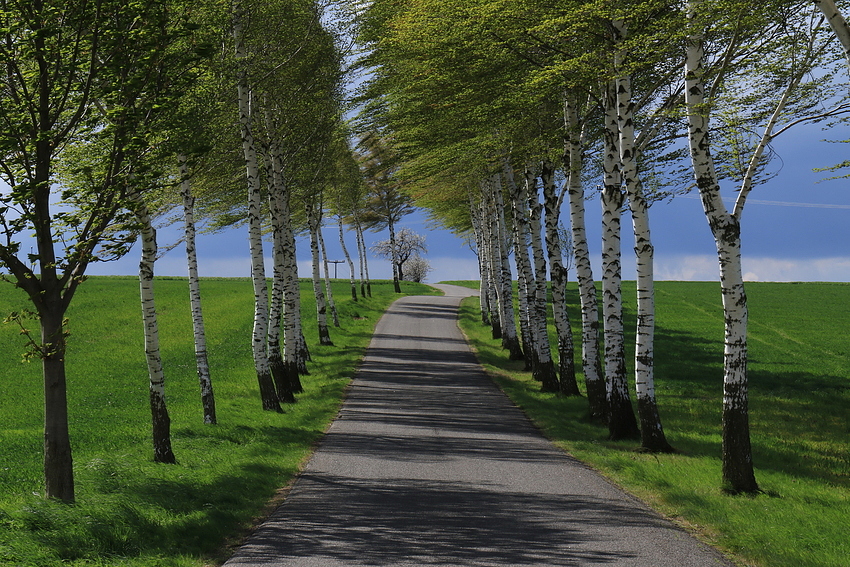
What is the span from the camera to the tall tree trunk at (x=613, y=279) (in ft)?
52.3

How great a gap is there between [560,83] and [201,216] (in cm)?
1660

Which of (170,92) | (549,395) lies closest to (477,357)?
(549,395)

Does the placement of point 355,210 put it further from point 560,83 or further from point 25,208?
point 25,208

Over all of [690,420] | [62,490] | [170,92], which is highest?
[170,92]

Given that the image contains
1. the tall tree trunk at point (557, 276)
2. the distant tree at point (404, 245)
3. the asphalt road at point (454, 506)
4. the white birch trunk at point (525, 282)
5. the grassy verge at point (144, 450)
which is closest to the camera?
the asphalt road at point (454, 506)

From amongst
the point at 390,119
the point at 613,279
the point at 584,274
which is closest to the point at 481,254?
the point at 390,119

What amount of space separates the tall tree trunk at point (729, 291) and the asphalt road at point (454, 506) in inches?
78.8

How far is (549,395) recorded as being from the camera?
23406 millimetres

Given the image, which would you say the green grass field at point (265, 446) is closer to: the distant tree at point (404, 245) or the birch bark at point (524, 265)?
the birch bark at point (524, 265)

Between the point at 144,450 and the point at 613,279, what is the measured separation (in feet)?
35.3

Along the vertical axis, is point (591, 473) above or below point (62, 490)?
below

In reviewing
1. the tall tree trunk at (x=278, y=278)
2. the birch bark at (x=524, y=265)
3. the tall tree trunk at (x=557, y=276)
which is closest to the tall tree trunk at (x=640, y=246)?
the tall tree trunk at (x=557, y=276)

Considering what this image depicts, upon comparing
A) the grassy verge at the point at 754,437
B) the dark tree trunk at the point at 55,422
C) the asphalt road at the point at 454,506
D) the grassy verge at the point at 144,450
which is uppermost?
the dark tree trunk at the point at 55,422

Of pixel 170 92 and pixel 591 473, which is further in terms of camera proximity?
pixel 591 473
